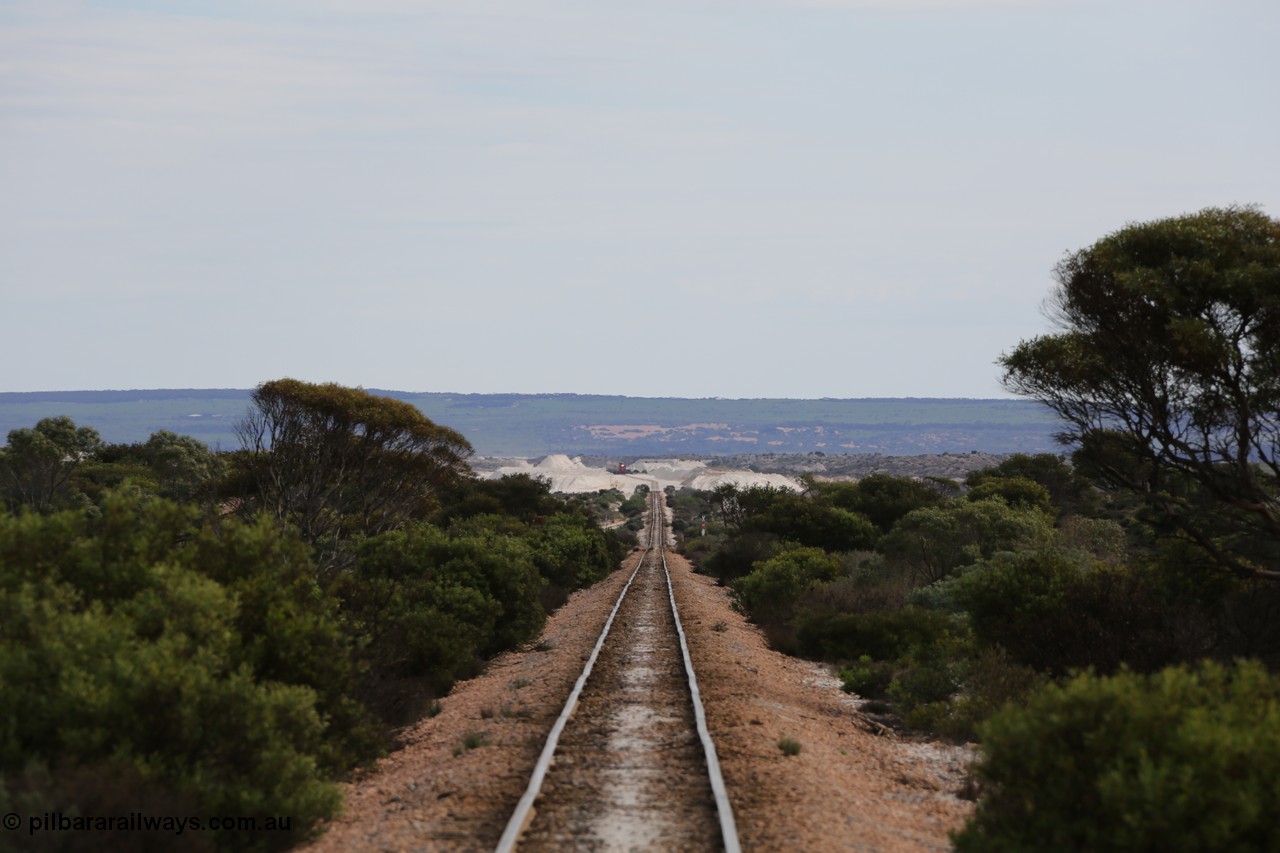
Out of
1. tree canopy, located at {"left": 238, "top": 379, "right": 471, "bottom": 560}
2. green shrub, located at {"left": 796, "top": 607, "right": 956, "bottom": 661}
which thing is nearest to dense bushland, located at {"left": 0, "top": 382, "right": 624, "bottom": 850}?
green shrub, located at {"left": 796, "top": 607, "right": 956, "bottom": 661}

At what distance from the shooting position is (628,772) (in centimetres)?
1126

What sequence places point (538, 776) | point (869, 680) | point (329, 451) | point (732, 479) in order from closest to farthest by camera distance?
point (538, 776), point (869, 680), point (329, 451), point (732, 479)

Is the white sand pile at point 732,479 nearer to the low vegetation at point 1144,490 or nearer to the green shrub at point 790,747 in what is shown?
the low vegetation at point 1144,490

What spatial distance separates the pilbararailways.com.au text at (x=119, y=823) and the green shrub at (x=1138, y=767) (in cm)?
Result: 564

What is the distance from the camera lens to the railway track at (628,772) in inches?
360

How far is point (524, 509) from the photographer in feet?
221

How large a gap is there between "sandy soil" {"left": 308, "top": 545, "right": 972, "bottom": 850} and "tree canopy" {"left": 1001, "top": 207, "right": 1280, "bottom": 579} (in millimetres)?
5732

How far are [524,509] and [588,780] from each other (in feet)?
186

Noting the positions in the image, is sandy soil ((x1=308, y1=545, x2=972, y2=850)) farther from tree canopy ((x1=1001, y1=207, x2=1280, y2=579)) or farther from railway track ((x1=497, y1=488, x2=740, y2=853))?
tree canopy ((x1=1001, y1=207, x2=1280, y2=579))

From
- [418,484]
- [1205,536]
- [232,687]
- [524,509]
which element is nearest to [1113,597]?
[1205,536]

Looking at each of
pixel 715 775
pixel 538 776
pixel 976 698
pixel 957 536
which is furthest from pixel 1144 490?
pixel 957 536

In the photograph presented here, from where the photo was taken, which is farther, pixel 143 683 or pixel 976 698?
pixel 976 698

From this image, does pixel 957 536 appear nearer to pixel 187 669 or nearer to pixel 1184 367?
pixel 1184 367

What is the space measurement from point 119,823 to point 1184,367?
46.4 ft
